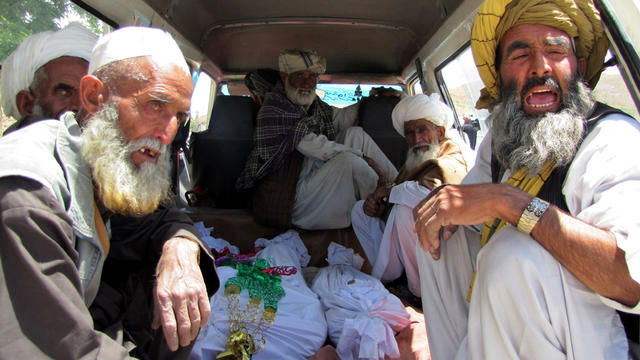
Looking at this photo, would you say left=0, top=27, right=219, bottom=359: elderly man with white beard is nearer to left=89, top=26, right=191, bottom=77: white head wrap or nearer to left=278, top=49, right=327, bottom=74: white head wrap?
left=89, top=26, right=191, bottom=77: white head wrap

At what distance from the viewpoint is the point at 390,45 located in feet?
13.3

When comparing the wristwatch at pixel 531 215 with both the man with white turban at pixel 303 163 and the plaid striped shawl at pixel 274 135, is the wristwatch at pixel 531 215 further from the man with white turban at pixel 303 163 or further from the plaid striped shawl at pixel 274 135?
the plaid striped shawl at pixel 274 135

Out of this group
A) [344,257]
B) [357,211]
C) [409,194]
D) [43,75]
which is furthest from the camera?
[357,211]

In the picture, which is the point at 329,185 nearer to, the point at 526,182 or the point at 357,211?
the point at 357,211

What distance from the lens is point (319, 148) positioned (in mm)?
3439

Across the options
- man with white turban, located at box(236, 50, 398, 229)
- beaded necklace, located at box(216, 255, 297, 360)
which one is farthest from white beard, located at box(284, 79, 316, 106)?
beaded necklace, located at box(216, 255, 297, 360)

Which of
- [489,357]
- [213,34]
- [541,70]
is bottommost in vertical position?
[489,357]

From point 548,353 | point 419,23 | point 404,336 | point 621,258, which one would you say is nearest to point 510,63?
point 621,258

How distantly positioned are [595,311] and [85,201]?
61.3 inches

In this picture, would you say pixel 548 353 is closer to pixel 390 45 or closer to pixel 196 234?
pixel 196 234

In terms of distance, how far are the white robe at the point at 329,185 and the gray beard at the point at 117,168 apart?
1970mm

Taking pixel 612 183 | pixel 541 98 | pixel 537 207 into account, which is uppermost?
pixel 541 98

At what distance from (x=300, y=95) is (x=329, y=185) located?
1.07 meters

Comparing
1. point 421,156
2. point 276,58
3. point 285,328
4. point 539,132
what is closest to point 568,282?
point 539,132
